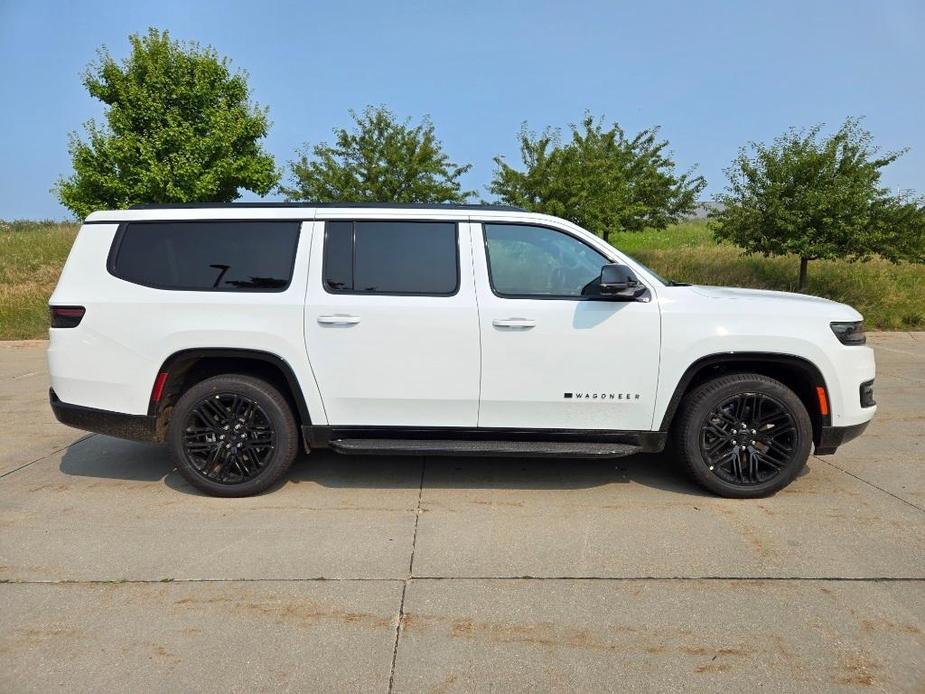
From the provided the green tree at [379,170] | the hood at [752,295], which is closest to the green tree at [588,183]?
the green tree at [379,170]

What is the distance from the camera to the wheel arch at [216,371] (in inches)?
149

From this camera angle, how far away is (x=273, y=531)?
3.46 metres

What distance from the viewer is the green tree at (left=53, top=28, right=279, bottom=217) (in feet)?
41.3

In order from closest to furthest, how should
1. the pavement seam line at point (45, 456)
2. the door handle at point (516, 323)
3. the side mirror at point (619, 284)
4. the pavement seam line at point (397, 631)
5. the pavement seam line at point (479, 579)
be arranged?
1. the pavement seam line at point (397, 631)
2. the pavement seam line at point (479, 579)
3. the side mirror at point (619, 284)
4. the door handle at point (516, 323)
5. the pavement seam line at point (45, 456)

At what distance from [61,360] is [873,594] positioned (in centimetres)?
485

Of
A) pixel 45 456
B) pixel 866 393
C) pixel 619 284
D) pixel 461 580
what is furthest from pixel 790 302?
pixel 45 456

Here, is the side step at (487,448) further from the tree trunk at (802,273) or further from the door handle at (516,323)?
the tree trunk at (802,273)

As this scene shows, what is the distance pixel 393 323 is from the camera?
3707 millimetres

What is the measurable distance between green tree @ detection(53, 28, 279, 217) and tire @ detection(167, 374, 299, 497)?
33.9ft

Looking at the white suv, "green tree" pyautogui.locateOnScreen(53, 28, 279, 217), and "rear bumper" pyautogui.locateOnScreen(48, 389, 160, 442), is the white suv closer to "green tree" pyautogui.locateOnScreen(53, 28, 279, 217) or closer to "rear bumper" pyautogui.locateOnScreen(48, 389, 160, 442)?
"rear bumper" pyautogui.locateOnScreen(48, 389, 160, 442)

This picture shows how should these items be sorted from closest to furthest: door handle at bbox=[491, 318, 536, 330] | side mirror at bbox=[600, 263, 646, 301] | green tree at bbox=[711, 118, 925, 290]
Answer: side mirror at bbox=[600, 263, 646, 301], door handle at bbox=[491, 318, 536, 330], green tree at bbox=[711, 118, 925, 290]

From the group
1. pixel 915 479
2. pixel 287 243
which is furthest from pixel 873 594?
pixel 287 243

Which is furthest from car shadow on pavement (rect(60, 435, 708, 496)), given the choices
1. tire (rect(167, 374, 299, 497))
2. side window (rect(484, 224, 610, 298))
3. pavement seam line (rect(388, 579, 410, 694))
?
side window (rect(484, 224, 610, 298))

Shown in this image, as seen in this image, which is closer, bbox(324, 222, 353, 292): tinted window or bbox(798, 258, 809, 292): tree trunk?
bbox(324, 222, 353, 292): tinted window
